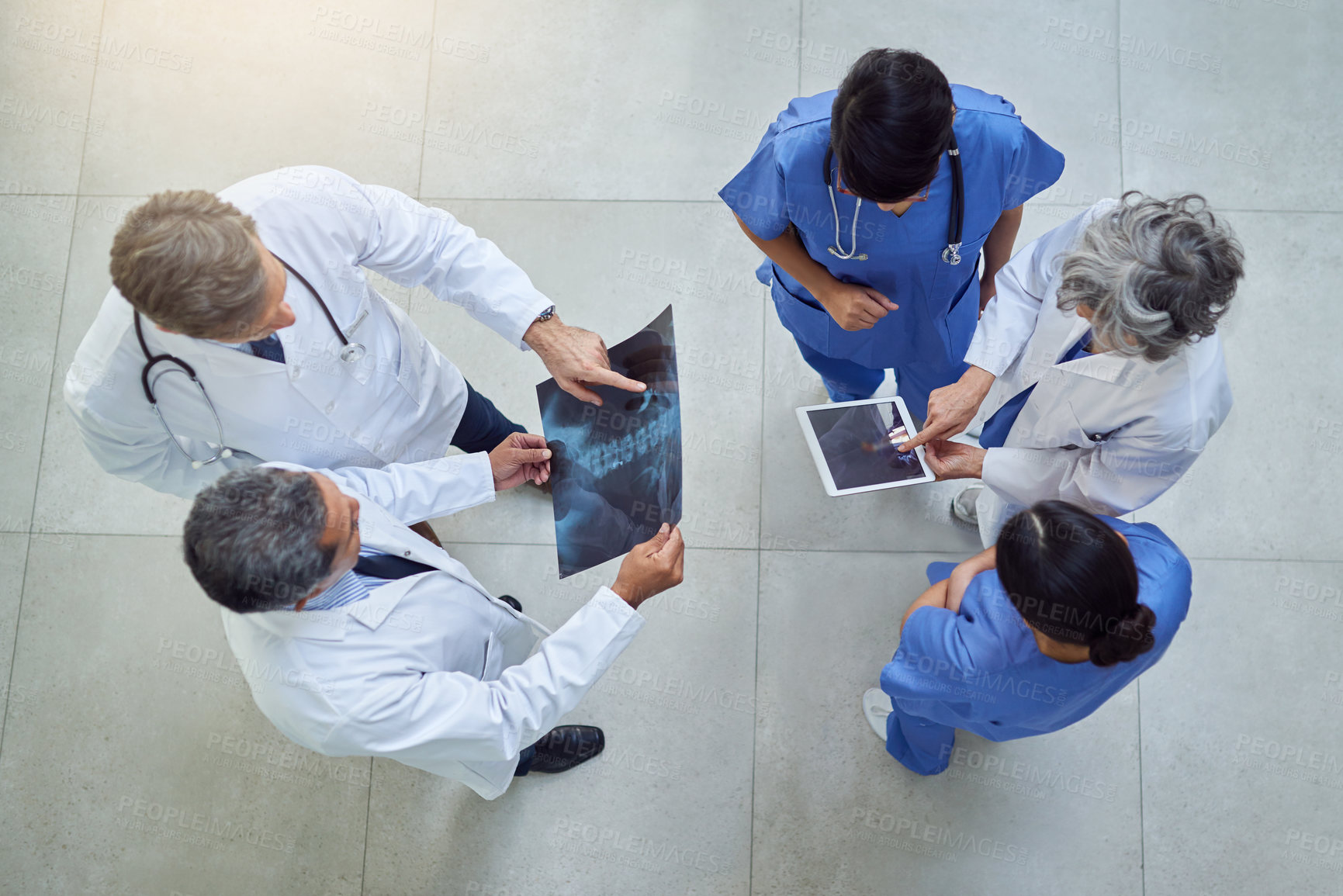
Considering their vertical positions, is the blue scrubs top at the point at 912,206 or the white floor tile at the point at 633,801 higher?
the blue scrubs top at the point at 912,206

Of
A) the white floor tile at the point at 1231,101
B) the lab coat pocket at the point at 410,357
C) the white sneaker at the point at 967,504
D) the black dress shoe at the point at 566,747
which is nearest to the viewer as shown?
the lab coat pocket at the point at 410,357

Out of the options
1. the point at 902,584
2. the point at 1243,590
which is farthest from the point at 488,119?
the point at 1243,590

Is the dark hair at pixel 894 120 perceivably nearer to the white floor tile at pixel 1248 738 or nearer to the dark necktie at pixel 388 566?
the dark necktie at pixel 388 566

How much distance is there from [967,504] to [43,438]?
2902mm

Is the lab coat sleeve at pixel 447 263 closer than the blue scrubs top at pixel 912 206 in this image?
No

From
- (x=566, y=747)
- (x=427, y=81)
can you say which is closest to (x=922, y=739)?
(x=566, y=747)

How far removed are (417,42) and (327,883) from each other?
271 centimetres

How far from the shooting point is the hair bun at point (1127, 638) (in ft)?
4.28

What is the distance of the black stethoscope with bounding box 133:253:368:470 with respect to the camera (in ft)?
4.76

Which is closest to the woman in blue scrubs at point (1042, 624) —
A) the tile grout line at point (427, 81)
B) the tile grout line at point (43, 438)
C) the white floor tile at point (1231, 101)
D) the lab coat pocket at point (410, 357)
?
the lab coat pocket at point (410, 357)

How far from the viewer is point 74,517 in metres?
2.57

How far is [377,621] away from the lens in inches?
57.0

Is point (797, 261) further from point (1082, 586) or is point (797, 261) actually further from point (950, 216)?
point (1082, 586)

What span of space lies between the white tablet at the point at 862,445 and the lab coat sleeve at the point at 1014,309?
13.4 inches
